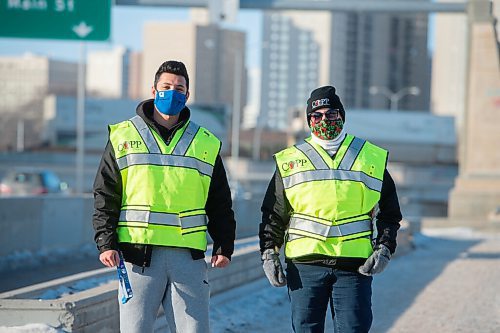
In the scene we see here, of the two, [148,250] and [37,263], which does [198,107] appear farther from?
[148,250]

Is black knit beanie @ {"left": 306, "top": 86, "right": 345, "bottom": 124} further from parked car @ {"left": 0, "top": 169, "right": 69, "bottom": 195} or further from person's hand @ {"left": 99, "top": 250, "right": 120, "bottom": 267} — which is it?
parked car @ {"left": 0, "top": 169, "right": 69, "bottom": 195}

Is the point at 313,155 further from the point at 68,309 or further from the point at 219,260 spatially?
the point at 68,309

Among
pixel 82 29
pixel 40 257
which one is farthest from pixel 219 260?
pixel 82 29

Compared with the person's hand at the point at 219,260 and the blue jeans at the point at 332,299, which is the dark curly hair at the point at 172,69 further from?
the blue jeans at the point at 332,299

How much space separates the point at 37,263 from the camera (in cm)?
1762

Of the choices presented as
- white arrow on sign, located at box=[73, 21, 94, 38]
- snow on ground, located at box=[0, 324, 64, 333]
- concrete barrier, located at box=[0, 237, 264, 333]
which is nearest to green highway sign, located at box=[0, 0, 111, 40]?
white arrow on sign, located at box=[73, 21, 94, 38]

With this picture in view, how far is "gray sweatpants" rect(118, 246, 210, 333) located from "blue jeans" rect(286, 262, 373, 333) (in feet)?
1.94

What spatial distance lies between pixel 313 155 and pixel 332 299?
0.82 m

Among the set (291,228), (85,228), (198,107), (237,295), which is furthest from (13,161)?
(291,228)

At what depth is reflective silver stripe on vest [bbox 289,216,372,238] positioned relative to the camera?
241 inches

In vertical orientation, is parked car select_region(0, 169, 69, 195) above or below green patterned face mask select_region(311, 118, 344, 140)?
below

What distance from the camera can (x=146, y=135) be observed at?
5906 millimetres

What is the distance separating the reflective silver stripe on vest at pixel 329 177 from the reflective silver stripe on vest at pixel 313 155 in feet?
0.14

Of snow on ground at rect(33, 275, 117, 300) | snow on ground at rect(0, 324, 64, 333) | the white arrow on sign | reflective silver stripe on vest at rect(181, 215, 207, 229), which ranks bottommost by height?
snow on ground at rect(33, 275, 117, 300)
